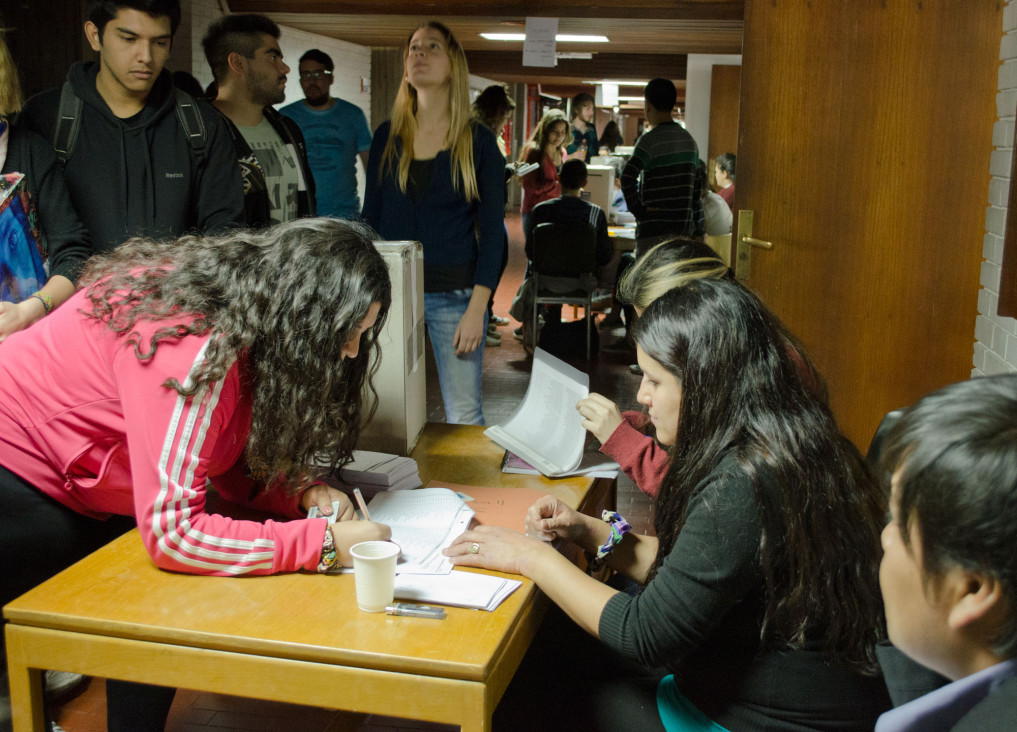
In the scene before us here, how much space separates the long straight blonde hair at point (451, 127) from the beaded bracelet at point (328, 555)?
157cm

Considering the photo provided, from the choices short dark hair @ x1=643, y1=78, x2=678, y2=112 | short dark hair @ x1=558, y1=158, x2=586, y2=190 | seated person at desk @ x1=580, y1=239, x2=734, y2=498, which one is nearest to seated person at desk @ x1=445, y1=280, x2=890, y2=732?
seated person at desk @ x1=580, y1=239, x2=734, y2=498

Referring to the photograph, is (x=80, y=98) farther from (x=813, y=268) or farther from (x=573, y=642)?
(x=813, y=268)

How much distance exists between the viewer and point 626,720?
1.42 meters

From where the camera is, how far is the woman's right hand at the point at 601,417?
1916 mm

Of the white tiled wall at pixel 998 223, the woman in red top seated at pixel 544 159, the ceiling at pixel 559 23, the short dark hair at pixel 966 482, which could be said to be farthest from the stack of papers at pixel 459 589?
the woman in red top seated at pixel 544 159

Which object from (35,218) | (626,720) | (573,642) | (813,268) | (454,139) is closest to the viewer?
(626,720)

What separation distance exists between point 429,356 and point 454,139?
152 inches

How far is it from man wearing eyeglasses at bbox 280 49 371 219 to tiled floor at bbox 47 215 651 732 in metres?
1.26

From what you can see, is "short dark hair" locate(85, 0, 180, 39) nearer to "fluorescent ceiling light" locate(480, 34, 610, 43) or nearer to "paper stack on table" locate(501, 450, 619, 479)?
"paper stack on table" locate(501, 450, 619, 479)

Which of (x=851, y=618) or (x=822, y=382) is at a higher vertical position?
(x=822, y=382)

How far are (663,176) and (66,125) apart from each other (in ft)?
11.6

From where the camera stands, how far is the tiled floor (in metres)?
2.16

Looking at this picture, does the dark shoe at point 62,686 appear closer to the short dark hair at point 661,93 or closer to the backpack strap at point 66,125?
the backpack strap at point 66,125

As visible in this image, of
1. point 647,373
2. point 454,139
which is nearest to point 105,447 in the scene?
point 647,373
